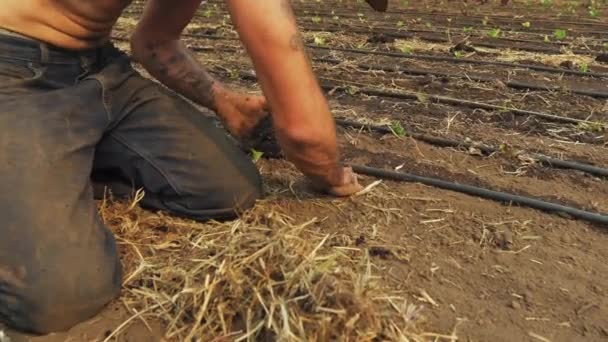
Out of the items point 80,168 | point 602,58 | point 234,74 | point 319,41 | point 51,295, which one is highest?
point 80,168

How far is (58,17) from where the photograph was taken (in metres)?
2.52

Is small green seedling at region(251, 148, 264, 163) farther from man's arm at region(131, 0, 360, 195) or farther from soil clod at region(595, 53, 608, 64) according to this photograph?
soil clod at region(595, 53, 608, 64)

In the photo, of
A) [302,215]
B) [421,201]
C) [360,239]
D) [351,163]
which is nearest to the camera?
[360,239]

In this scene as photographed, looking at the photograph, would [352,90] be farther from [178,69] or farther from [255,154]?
[178,69]

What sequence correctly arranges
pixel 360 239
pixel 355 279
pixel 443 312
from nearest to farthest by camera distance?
pixel 355 279, pixel 443 312, pixel 360 239

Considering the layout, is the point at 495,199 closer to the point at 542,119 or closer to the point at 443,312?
the point at 443,312

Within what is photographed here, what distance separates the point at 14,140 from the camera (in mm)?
2250

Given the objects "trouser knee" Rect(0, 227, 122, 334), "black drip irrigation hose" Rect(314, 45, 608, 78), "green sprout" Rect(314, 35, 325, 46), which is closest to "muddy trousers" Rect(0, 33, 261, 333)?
"trouser knee" Rect(0, 227, 122, 334)

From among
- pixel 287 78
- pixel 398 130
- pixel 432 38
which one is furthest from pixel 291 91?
pixel 432 38

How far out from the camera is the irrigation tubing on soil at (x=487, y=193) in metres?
2.71

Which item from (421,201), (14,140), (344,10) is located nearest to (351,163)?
(421,201)

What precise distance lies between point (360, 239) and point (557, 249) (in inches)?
29.5

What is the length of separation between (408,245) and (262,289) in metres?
0.76

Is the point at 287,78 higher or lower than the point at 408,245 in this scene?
higher
